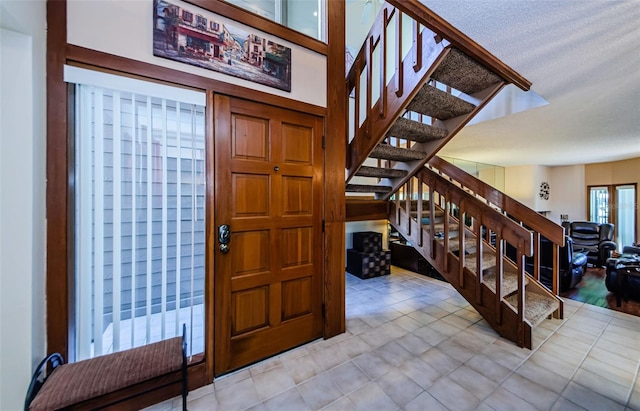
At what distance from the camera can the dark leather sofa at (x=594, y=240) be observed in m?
4.82

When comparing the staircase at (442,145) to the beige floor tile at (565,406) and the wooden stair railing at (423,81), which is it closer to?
the wooden stair railing at (423,81)

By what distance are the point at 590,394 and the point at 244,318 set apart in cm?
233

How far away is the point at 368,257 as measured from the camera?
4133mm

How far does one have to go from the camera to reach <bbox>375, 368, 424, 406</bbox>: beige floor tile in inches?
60.6

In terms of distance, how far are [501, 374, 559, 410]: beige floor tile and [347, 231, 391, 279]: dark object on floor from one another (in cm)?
248

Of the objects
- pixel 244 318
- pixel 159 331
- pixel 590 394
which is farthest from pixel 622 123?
pixel 159 331

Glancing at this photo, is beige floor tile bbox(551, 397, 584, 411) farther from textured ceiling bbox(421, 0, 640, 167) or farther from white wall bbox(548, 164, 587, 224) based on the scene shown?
white wall bbox(548, 164, 587, 224)

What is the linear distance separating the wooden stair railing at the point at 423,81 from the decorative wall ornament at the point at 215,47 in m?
0.81

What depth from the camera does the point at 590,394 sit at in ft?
5.10

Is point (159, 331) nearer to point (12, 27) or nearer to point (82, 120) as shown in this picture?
point (82, 120)

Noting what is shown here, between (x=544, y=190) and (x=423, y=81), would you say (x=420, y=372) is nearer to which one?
(x=423, y=81)

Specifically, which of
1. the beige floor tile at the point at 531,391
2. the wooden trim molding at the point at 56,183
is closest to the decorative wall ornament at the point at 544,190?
the beige floor tile at the point at 531,391

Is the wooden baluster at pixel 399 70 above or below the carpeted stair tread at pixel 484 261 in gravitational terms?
above

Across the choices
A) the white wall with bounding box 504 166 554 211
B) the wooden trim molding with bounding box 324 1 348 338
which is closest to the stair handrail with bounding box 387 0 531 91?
the wooden trim molding with bounding box 324 1 348 338
